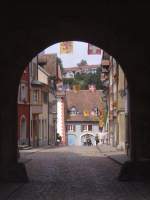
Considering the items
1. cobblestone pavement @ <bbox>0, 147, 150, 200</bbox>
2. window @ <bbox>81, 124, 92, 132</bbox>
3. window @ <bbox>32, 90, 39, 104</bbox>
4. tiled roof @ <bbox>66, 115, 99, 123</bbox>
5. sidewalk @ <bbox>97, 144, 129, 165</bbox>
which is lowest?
sidewalk @ <bbox>97, 144, 129, 165</bbox>

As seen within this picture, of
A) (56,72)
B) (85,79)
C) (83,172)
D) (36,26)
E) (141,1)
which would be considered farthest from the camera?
(85,79)

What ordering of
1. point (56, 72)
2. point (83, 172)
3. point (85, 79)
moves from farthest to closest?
point (85, 79) < point (56, 72) < point (83, 172)

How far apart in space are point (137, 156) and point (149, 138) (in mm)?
908

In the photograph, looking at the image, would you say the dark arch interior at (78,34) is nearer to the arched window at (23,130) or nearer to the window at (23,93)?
the window at (23,93)

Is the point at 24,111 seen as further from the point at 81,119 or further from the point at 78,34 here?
the point at 81,119

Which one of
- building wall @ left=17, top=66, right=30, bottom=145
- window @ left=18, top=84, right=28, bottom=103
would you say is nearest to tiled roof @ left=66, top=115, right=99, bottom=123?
building wall @ left=17, top=66, right=30, bottom=145

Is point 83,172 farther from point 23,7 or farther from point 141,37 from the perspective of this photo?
point 23,7

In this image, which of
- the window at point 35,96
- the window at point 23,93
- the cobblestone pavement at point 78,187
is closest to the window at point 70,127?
the window at point 35,96

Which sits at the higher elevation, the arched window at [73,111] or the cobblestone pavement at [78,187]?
the arched window at [73,111]

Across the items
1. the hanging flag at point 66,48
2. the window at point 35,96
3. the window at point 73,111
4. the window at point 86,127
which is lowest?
the window at point 86,127

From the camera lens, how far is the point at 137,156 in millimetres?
25156

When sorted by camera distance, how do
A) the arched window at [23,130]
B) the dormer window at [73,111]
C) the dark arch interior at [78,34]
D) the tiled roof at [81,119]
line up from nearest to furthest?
the dark arch interior at [78,34], the arched window at [23,130], the tiled roof at [81,119], the dormer window at [73,111]

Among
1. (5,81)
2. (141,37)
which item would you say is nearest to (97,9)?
(141,37)

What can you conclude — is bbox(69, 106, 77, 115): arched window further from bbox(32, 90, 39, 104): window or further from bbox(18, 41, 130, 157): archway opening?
bbox(32, 90, 39, 104): window
